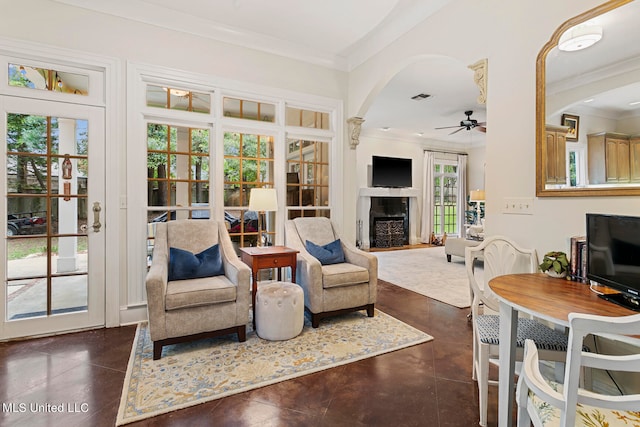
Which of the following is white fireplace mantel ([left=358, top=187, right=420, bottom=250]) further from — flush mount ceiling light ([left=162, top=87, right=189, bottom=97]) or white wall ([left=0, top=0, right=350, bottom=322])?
flush mount ceiling light ([left=162, top=87, right=189, bottom=97])

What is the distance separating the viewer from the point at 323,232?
3.66m

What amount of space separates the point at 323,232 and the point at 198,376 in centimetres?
198

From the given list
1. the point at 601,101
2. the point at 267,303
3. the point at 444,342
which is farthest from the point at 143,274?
the point at 601,101

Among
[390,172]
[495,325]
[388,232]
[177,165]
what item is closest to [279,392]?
[495,325]

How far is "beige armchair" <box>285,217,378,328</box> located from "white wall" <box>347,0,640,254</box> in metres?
1.20

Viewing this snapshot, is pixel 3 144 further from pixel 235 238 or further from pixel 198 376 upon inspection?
pixel 198 376

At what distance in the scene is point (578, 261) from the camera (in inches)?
69.2

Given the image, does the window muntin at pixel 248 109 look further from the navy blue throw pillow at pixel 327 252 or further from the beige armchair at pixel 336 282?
the navy blue throw pillow at pixel 327 252

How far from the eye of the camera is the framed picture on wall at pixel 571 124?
196 cm

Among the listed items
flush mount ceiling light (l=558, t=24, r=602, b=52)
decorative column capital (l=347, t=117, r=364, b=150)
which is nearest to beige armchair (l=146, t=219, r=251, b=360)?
decorative column capital (l=347, t=117, r=364, b=150)

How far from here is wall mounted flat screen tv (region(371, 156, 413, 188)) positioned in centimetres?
805

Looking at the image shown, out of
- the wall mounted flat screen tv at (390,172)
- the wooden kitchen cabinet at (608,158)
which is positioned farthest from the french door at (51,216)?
the wall mounted flat screen tv at (390,172)

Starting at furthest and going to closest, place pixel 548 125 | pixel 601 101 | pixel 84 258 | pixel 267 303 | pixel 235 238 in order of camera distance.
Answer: pixel 235 238, pixel 84 258, pixel 267 303, pixel 548 125, pixel 601 101

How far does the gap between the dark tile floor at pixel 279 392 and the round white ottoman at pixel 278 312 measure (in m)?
0.56
